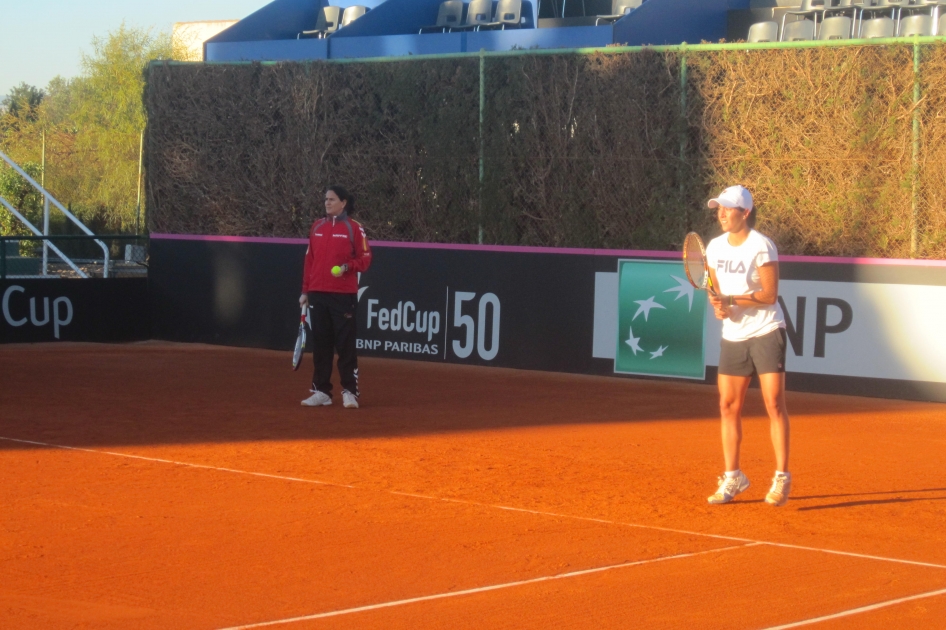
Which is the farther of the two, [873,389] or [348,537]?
[873,389]

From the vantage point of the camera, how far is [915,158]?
12484 millimetres

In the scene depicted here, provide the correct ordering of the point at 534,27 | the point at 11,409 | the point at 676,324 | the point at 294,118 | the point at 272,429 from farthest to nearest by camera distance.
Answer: the point at 534,27
the point at 294,118
the point at 676,324
the point at 11,409
the point at 272,429

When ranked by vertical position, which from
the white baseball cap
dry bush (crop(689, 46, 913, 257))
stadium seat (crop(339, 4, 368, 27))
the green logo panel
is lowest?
the green logo panel

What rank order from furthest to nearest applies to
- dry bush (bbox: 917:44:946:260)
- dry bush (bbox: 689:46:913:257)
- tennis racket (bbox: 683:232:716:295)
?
dry bush (bbox: 689:46:913:257), dry bush (bbox: 917:44:946:260), tennis racket (bbox: 683:232:716:295)

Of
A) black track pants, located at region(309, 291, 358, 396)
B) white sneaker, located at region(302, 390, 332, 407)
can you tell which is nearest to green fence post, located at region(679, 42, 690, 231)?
black track pants, located at region(309, 291, 358, 396)

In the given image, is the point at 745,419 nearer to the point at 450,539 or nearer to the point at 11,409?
the point at 450,539

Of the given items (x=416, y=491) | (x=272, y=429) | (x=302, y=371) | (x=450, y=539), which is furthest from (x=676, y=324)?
(x=450, y=539)

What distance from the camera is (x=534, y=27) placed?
84.3 ft

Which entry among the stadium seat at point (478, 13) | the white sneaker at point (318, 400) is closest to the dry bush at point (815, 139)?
the white sneaker at point (318, 400)

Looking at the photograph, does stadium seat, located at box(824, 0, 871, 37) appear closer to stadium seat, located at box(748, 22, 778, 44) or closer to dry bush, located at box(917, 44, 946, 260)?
stadium seat, located at box(748, 22, 778, 44)

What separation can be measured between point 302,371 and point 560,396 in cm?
340

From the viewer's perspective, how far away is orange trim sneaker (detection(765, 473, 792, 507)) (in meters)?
7.08

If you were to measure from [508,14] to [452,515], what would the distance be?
19984 millimetres

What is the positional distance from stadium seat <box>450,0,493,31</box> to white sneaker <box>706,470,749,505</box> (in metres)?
19.8
